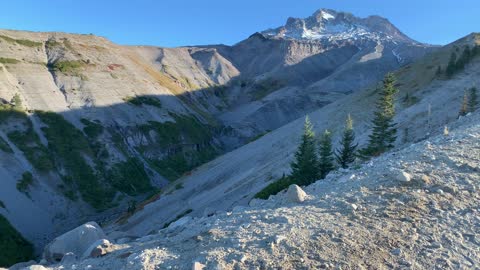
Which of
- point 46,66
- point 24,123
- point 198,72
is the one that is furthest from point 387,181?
point 198,72

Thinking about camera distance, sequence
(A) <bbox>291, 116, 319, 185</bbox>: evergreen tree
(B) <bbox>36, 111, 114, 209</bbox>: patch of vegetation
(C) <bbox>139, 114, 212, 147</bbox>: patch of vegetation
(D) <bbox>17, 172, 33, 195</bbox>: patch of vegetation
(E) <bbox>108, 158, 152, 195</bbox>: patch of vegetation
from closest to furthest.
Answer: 1. (A) <bbox>291, 116, 319, 185</bbox>: evergreen tree
2. (D) <bbox>17, 172, 33, 195</bbox>: patch of vegetation
3. (B) <bbox>36, 111, 114, 209</bbox>: patch of vegetation
4. (E) <bbox>108, 158, 152, 195</bbox>: patch of vegetation
5. (C) <bbox>139, 114, 212, 147</bbox>: patch of vegetation

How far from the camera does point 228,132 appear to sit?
134375 mm

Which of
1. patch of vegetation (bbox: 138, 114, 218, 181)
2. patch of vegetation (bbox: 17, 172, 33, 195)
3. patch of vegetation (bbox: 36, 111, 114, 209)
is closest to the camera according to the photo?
patch of vegetation (bbox: 17, 172, 33, 195)

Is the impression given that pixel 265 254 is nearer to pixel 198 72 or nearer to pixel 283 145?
pixel 283 145

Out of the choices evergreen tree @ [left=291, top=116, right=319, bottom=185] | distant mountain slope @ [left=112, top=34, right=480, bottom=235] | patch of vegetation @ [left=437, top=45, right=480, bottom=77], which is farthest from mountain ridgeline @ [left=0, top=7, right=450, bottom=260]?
patch of vegetation @ [left=437, top=45, right=480, bottom=77]

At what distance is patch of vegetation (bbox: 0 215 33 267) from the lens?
44094 mm

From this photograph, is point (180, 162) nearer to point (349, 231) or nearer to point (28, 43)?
point (28, 43)

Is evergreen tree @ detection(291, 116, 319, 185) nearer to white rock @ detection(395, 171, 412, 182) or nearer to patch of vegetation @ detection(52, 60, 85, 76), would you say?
white rock @ detection(395, 171, 412, 182)

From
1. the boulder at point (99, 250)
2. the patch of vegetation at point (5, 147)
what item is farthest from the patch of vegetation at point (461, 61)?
the patch of vegetation at point (5, 147)

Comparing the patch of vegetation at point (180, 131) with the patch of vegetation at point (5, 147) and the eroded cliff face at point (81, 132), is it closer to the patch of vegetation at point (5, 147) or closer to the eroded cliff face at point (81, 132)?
the eroded cliff face at point (81, 132)

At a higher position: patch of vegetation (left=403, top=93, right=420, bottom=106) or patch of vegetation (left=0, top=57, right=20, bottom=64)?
patch of vegetation (left=0, top=57, right=20, bottom=64)

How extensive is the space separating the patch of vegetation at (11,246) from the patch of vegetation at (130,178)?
23935 mm

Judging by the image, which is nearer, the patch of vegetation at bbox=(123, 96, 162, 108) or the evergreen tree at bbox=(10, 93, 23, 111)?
the evergreen tree at bbox=(10, 93, 23, 111)

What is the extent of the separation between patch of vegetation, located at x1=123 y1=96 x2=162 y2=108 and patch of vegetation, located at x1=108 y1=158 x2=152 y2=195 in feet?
85.5
